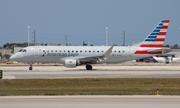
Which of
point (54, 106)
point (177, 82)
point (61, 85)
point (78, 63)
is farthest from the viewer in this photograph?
point (78, 63)

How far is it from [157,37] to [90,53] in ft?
31.7

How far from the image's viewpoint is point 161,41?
56.8 metres

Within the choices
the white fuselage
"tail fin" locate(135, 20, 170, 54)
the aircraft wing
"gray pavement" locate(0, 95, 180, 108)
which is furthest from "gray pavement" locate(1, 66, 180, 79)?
"gray pavement" locate(0, 95, 180, 108)

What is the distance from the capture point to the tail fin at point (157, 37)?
56500 millimetres

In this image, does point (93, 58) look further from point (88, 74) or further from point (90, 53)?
point (88, 74)

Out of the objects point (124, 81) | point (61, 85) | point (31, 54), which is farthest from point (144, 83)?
point (31, 54)

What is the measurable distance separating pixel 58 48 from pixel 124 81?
21.5 metres

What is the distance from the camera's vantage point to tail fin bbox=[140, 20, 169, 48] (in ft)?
185

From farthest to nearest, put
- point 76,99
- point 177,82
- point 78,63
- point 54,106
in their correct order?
point 78,63 → point 177,82 → point 76,99 → point 54,106

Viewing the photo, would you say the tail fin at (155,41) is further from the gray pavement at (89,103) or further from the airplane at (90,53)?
the gray pavement at (89,103)

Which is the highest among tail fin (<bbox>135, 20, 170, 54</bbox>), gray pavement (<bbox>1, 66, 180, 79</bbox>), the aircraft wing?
tail fin (<bbox>135, 20, 170, 54</bbox>)

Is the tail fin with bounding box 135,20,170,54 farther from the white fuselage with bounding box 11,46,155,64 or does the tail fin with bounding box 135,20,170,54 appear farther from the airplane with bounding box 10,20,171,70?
the white fuselage with bounding box 11,46,155,64

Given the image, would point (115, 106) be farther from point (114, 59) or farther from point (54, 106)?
point (114, 59)

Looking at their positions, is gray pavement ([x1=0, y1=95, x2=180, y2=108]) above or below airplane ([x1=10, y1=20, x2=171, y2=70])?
below
